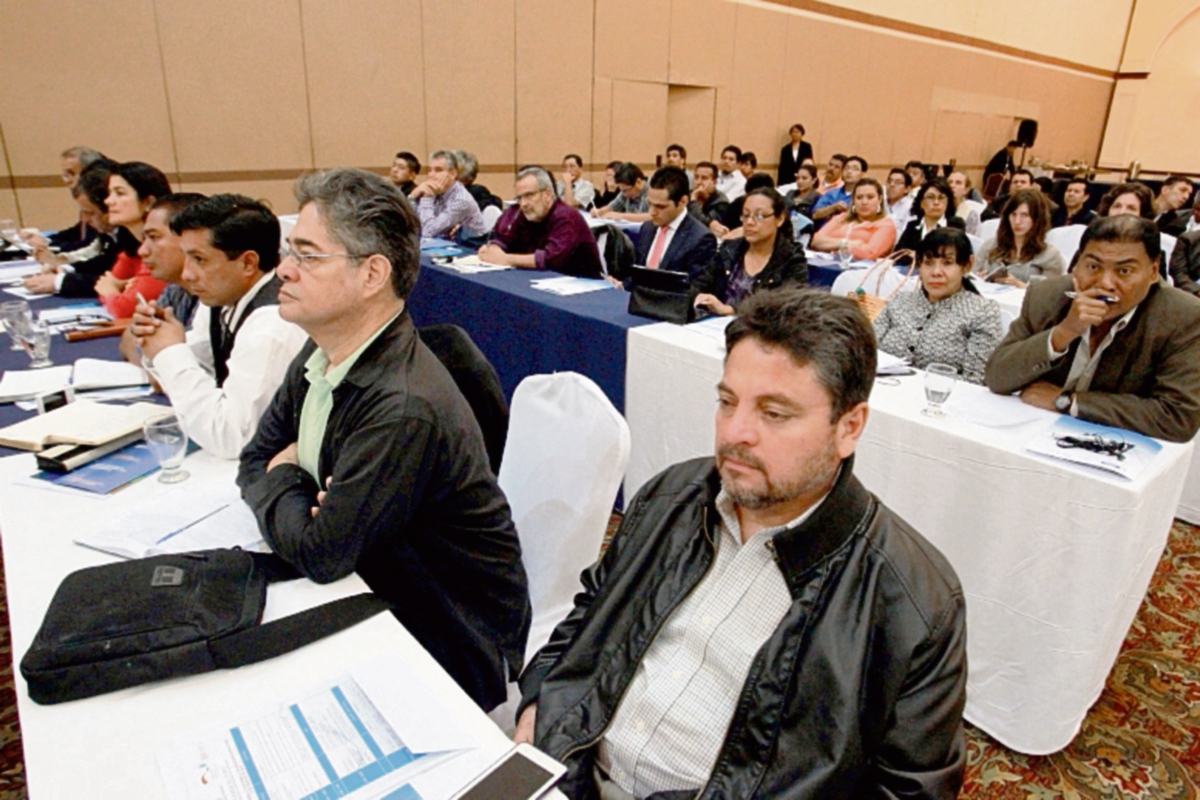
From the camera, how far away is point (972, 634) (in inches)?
79.5

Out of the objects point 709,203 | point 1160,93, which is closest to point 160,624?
point 709,203

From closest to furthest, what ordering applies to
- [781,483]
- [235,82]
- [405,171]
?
[781,483] < [235,82] < [405,171]

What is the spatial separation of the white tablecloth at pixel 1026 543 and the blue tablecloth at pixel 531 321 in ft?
4.05

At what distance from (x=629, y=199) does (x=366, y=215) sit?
22.5ft

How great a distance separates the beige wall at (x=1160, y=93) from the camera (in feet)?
49.3

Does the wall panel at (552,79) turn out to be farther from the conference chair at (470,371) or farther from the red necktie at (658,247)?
the conference chair at (470,371)

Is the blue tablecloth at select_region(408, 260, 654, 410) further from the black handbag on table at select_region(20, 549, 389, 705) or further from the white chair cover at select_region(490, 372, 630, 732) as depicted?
the black handbag on table at select_region(20, 549, 389, 705)

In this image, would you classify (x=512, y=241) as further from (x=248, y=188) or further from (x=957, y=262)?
(x=248, y=188)

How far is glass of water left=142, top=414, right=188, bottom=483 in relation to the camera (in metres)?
1.65

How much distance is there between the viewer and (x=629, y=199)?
8.03 meters

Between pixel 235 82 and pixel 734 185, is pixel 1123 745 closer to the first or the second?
pixel 235 82

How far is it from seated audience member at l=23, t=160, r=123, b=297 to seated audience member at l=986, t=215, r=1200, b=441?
12.3ft

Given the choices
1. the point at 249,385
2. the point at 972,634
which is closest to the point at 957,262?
the point at 972,634

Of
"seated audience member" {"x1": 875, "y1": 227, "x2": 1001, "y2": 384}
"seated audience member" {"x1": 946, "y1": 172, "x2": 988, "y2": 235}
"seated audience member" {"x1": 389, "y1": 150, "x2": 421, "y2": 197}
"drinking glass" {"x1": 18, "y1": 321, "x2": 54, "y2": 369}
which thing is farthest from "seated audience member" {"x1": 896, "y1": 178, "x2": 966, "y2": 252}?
"drinking glass" {"x1": 18, "y1": 321, "x2": 54, "y2": 369}
